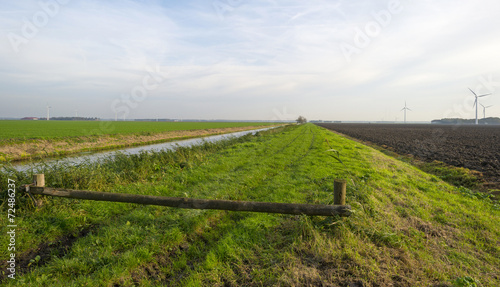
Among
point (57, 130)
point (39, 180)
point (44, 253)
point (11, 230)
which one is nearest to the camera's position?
point (44, 253)

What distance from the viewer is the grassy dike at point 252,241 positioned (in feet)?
11.9

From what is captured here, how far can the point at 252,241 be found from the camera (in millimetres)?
4754

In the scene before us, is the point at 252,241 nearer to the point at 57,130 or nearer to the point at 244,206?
the point at 244,206

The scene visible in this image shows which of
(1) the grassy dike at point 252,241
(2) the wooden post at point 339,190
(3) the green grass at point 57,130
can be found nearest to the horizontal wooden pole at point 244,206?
(2) the wooden post at point 339,190

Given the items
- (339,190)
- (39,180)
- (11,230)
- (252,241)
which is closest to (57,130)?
(39,180)

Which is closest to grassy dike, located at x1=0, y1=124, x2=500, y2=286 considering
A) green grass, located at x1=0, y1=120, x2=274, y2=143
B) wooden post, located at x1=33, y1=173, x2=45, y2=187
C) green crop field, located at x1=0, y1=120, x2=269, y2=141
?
wooden post, located at x1=33, y1=173, x2=45, y2=187

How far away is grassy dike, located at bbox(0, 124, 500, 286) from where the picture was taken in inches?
143

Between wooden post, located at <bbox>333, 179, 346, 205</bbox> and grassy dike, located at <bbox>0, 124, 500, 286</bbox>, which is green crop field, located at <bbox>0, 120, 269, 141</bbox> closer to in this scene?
grassy dike, located at <bbox>0, 124, 500, 286</bbox>

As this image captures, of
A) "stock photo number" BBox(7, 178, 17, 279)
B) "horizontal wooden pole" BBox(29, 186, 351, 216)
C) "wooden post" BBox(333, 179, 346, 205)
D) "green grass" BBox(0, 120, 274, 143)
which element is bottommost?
"stock photo number" BBox(7, 178, 17, 279)

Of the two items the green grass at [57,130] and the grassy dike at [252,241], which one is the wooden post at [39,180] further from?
the green grass at [57,130]

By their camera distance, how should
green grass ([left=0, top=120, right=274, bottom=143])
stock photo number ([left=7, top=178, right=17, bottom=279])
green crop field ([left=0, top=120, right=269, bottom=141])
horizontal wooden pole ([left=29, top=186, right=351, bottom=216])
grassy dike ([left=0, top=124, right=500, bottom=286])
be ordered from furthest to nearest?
green crop field ([left=0, top=120, right=269, bottom=141]) → green grass ([left=0, top=120, right=274, bottom=143]) → horizontal wooden pole ([left=29, top=186, right=351, bottom=216]) → stock photo number ([left=7, top=178, right=17, bottom=279]) → grassy dike ([left=0, top=124, right=500, bottom=286])

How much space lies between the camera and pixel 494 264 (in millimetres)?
4219

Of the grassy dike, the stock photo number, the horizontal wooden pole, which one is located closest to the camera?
the grassy dike

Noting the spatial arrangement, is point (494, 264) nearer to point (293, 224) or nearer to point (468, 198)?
point (293, 224)
